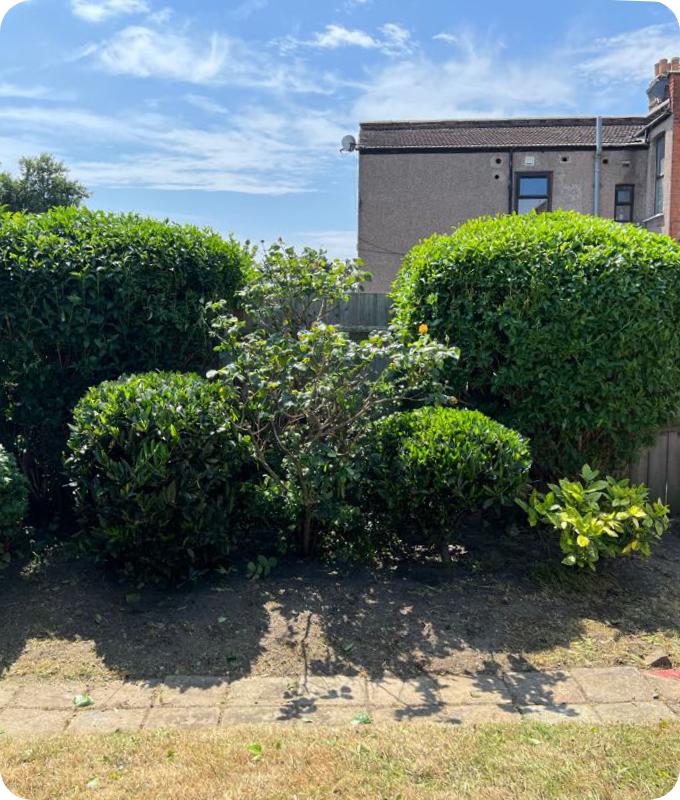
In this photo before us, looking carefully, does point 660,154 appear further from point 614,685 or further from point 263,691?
point 263,691

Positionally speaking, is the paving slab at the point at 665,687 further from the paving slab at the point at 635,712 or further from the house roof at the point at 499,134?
the house roof at the point at 499,134

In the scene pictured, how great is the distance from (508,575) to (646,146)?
56.9 ft

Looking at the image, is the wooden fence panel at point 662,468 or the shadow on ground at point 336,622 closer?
the shadow on ground at point 336,622

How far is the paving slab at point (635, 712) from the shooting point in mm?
3172

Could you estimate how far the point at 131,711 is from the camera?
3.22 meters

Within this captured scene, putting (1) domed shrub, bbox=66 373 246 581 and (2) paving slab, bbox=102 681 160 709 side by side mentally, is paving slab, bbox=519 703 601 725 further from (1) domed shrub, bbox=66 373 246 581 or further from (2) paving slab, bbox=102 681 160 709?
(1) domed shrub, bbox=66 373 246 581

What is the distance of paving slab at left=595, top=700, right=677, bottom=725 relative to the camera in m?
3.17

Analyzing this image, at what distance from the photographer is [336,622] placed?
4.00 metres

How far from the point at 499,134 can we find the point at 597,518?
673 inches

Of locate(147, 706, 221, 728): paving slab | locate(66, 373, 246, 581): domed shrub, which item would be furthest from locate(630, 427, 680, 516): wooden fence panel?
locate(147, 706, 221, 728): paving slab

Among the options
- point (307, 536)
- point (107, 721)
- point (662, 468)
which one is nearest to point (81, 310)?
point (307, 536)

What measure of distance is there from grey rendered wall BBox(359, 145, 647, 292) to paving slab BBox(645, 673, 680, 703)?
15.8 meters

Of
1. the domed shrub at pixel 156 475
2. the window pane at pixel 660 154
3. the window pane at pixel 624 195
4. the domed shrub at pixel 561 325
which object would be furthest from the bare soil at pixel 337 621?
the window pane at pixel 624 195

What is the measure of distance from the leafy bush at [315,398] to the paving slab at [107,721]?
174 centimetres
